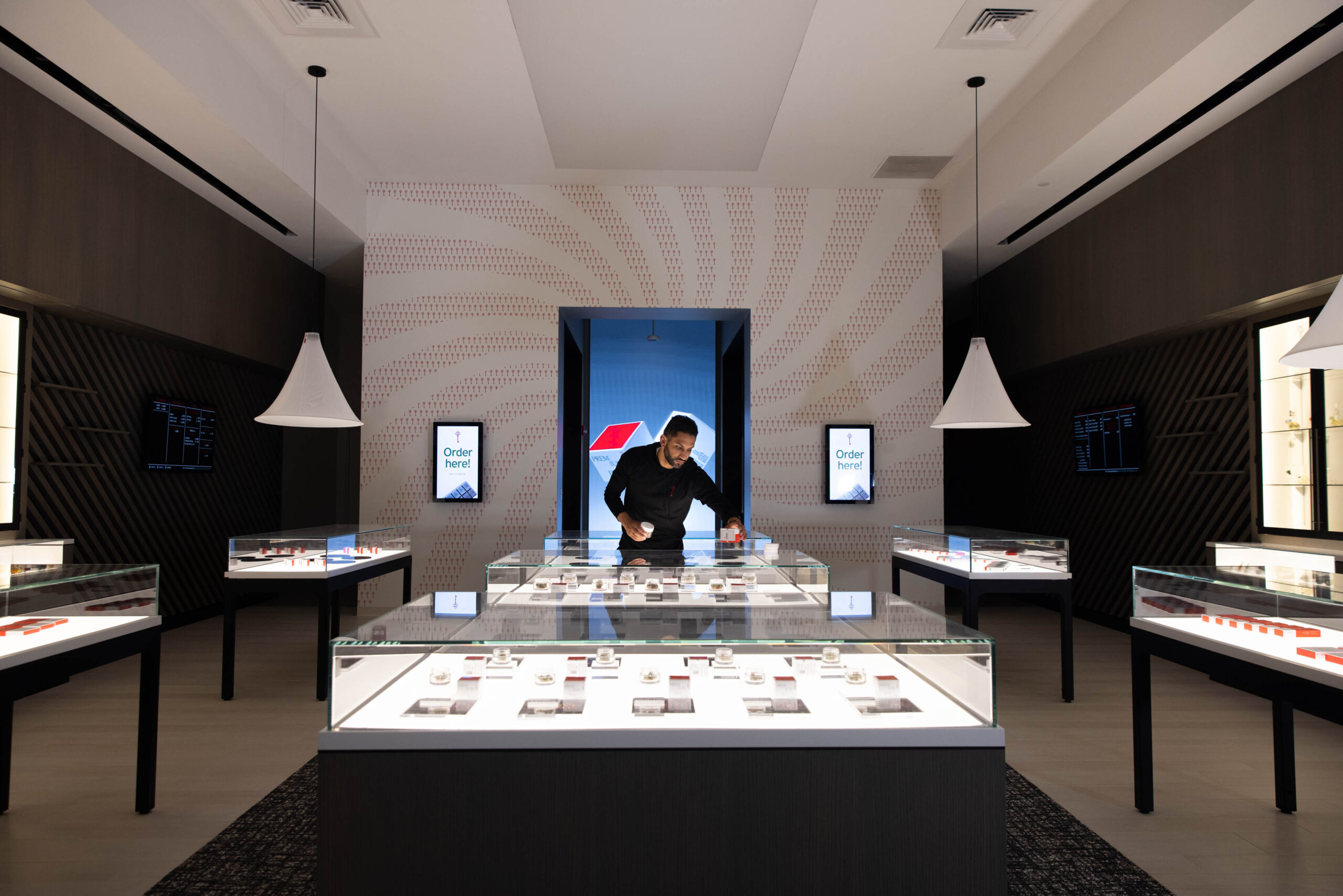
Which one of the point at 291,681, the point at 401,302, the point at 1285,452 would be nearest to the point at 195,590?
the point at 291,681

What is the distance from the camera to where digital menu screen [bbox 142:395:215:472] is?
5.98 meters

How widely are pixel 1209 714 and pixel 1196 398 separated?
2526mm

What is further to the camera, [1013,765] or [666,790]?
[1013,765]

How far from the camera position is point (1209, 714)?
404 centimetres

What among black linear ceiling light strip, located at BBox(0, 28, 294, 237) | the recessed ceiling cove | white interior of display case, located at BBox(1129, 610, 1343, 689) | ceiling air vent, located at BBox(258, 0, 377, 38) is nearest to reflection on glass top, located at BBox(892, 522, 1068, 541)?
white interior of display case, located at BBox(1129, 610, 1343, 689)

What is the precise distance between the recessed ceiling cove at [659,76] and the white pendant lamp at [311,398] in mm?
2369

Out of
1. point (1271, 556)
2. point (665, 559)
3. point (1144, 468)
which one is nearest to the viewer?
point (665, 559)

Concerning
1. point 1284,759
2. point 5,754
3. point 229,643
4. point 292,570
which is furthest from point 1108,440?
point 5,754

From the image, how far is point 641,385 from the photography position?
33.2 feet

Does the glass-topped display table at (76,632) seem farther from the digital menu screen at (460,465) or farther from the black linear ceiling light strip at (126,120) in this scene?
the digital menu screen at (460,465)

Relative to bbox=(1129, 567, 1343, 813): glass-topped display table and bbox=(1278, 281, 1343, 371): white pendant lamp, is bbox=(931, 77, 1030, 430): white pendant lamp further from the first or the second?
bbox=(1278, 281, 1343, 371): white pendant lamp

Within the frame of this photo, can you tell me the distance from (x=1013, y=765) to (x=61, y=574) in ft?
12.6

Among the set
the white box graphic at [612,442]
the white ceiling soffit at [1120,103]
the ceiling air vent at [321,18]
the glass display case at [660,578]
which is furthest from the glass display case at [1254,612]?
the white box graphic at [612,442]

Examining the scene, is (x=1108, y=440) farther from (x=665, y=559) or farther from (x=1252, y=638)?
(x=665, y=559)
